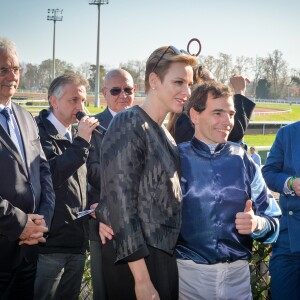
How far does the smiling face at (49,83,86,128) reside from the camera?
136 inches

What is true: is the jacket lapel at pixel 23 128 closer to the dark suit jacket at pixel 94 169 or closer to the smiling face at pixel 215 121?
the dark suit jacket at pixel 94 169

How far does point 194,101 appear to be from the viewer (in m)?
2.35

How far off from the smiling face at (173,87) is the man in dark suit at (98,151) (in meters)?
0.86

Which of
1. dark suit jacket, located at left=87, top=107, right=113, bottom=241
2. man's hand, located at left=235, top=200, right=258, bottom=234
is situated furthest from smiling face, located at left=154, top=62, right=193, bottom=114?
dark suit jacket, located at left=87, top=107, right=113, bottom=241

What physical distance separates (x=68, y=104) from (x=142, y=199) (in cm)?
179

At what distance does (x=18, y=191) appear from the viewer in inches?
99.2

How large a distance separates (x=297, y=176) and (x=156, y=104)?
1.37 m

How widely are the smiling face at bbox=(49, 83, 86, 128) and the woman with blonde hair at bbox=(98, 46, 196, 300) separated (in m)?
1.50

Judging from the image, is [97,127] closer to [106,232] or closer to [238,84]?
[238,84]

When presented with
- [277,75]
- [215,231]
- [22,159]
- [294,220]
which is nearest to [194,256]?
[215,231]

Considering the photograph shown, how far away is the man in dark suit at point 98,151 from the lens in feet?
9.42

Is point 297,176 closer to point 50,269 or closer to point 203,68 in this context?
point 203,68

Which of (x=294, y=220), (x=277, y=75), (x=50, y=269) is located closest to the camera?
(x=294, y=220)

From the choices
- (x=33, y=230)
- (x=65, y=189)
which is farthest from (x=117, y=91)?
(x=33, y=230)
